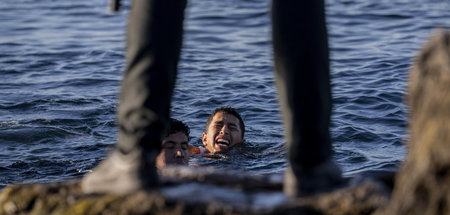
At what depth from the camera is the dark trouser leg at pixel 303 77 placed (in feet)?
9.79

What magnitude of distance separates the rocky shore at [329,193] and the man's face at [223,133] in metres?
5.28

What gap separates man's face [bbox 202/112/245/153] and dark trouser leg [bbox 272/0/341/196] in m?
5.91

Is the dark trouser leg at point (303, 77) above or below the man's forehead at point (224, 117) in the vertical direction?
above

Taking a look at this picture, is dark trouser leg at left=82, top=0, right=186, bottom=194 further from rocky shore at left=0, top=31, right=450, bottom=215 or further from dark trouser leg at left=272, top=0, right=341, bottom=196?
dark trouser leg at left=272, top=0, right=341, bottom=196

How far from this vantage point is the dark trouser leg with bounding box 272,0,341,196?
2.98 m

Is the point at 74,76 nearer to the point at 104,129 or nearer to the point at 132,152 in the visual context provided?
the point at 104,129

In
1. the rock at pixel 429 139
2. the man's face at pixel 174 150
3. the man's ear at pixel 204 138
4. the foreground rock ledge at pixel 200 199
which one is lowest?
the man's ear at pixel 204 138

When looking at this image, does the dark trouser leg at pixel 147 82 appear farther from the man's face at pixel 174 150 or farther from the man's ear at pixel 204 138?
the man's ear at pixel 204 138

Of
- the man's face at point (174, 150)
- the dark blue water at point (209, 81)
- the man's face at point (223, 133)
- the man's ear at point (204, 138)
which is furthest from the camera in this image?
the man's ear at point (204, 138)

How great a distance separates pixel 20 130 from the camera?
30.8ft

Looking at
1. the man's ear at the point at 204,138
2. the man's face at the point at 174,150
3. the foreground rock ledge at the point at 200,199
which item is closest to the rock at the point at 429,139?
the foreground rock ledge at the point at 200,199

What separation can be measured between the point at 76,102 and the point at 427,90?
8.45 m

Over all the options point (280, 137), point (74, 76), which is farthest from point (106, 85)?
point (280, 137)

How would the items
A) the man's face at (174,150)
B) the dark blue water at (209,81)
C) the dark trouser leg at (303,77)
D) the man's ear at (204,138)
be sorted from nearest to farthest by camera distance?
1. the dark trouser leg at (303,77)
2. the man's face at (174,150)
3. the dark blue water at (209,81)
4. the man's ear at (204,138)
